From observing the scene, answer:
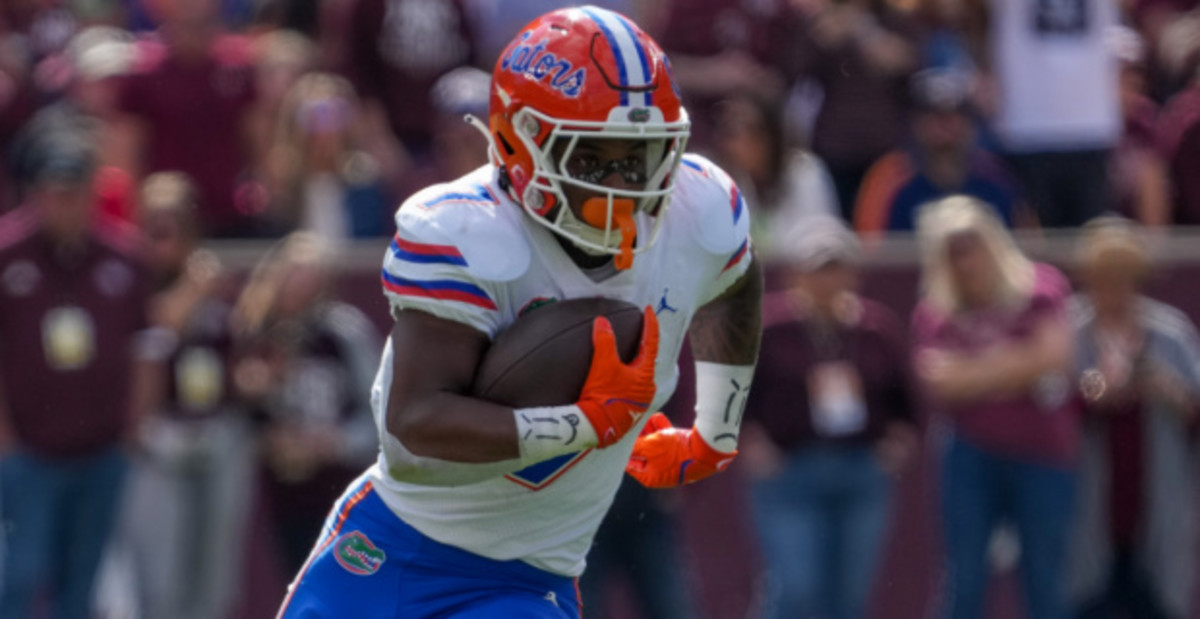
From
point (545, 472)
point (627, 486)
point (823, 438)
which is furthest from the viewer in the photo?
point (823, 438)

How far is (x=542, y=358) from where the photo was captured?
152 inches

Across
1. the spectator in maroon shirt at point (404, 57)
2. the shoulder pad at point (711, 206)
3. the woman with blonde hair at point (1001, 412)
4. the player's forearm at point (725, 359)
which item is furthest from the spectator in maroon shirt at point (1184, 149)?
the shoulder pad at point (711, 206)

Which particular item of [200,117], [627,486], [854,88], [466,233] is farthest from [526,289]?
[854,88]

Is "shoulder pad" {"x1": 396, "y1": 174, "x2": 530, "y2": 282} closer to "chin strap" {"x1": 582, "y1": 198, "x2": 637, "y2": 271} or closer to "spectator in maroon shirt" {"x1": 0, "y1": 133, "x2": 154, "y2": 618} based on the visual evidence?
"chin strap" {"x1": 582, "y1": 198, "x2": 637, "y2": 271}

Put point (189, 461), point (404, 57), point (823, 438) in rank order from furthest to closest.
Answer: point (404, 57)
point (189, 461)
point (823, 438)

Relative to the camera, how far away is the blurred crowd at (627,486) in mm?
7750

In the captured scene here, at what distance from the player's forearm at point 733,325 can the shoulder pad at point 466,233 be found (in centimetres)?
68

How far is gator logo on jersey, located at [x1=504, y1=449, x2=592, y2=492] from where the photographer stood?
4.08 meters

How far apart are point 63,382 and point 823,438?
2.88 metres

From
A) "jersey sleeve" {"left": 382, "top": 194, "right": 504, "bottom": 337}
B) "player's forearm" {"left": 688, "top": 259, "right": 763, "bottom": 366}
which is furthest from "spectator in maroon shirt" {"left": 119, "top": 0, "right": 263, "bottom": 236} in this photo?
"jersey sleeve" {"left": 382, "top": 194, "right": 504, "bottom": 337}

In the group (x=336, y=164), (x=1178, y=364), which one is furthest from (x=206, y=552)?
(x=1178, y=364)

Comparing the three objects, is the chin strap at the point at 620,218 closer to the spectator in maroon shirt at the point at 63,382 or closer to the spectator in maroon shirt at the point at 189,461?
the spectator in maroon shirt at the point at 189,461

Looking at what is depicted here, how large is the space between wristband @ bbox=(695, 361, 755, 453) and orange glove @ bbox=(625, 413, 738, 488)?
0.02 metres

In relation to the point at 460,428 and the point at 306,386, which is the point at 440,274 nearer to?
the point at 460,428
